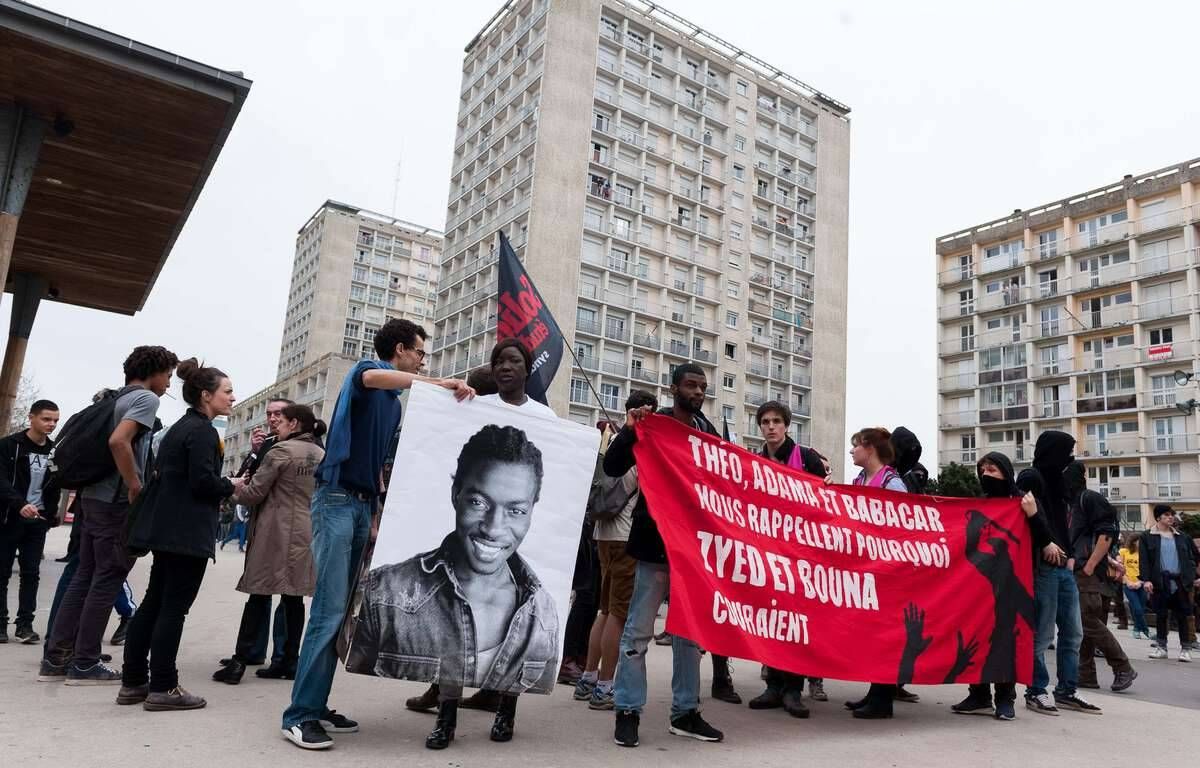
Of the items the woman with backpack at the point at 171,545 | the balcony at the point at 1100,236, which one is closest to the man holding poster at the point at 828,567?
the woman with backpack at the point at 171,545

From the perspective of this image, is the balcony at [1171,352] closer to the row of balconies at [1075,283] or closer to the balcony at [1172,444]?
the balcony at [1172,444]

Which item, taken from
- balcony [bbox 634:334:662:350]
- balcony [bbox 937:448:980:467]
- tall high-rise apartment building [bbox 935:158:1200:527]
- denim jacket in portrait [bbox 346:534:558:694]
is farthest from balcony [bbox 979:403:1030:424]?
denim jacket in portrait [bbox 346:534:558:694]

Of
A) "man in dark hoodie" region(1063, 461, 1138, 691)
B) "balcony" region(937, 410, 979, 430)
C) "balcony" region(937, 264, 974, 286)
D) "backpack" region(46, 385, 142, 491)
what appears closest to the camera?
"backpack" region(46, 385, 142, 491)

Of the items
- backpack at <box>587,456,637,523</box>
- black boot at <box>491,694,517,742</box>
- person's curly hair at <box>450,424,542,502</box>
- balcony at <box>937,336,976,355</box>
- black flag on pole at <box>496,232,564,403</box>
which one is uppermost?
balcony at <box>937,336,976,355</box>

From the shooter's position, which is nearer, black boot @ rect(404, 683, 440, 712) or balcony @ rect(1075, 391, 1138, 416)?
black boot @ rect(404, 683, 440, 712)

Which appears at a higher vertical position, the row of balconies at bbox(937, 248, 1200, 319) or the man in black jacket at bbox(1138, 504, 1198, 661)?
the row of balconies at bbox(937, 248, 1200, 319)

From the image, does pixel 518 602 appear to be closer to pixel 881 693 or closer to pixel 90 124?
pixel 881 693

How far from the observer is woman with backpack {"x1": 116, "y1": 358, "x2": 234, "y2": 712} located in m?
4.22

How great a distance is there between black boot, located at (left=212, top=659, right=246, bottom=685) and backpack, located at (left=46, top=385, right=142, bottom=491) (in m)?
1.46

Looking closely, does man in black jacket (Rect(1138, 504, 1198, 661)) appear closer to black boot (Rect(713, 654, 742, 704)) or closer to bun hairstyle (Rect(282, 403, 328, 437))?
black boot (Rect(713, 654, 742, 704))

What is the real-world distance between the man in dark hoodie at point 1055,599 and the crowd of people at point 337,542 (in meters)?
0.01

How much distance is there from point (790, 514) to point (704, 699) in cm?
158

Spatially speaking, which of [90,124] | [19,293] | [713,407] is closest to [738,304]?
[713,407]

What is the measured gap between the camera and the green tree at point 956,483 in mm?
41688
